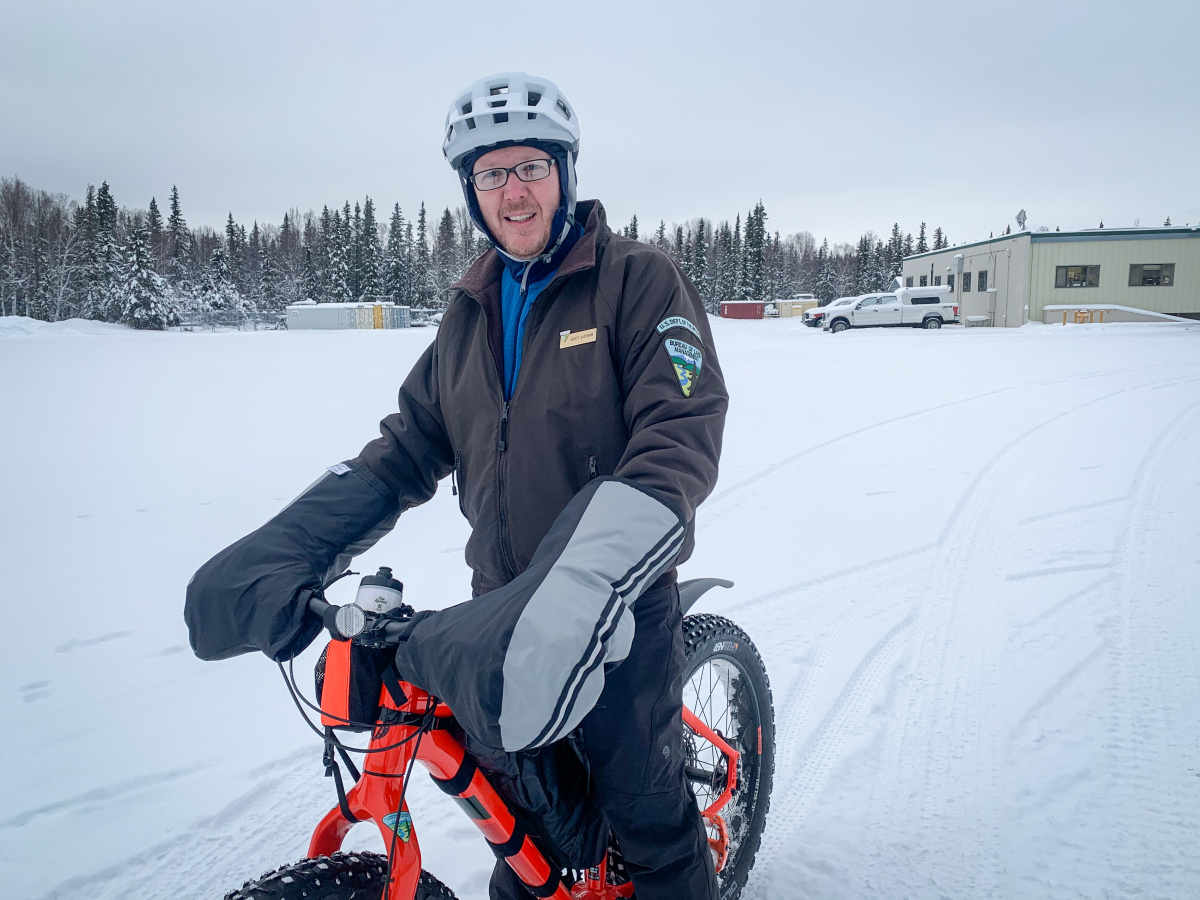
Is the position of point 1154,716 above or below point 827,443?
below

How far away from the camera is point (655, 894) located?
1.90 meters

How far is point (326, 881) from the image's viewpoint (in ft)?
4.66

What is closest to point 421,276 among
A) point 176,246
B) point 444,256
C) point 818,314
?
point 444,256

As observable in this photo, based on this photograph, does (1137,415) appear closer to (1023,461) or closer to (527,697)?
(1023,461)

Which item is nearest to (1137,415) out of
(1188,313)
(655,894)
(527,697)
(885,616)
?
(885,616)

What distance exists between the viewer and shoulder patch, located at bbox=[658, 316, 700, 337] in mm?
1682

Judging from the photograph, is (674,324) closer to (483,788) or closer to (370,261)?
(483,788)

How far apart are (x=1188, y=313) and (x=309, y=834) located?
43.8 metres

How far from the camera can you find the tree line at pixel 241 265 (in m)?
47.6

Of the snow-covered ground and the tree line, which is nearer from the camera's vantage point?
the snow-covered ground

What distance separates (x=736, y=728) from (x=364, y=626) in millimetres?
1766

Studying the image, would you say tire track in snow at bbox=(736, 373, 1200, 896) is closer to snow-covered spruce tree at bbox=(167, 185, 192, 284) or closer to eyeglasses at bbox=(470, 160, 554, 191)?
eyeglasses at bbox=(470, 160, 554, 191)

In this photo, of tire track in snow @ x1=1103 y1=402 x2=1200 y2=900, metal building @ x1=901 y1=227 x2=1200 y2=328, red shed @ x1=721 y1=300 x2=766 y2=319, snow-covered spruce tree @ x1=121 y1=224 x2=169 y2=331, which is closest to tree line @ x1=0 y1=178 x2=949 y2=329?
snow-covered spruce tree @ x1=121 y1=224 x2=169 y2=331

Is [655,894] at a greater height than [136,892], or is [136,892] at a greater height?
[655,894]
